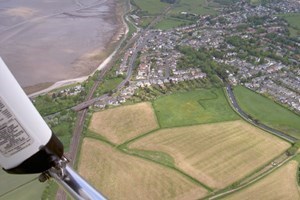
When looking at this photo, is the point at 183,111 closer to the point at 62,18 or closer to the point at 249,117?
the point at 249,117

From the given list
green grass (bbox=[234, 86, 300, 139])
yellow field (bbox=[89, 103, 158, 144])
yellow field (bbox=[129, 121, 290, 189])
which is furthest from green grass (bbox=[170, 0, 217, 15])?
yellow field (bbox=[129, 121, 290, 189])

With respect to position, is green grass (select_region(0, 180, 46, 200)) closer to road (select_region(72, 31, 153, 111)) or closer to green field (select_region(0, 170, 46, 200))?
green field (select_region(0, 170, 46, 200))

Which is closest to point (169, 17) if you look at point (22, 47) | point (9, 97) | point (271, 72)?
point (271, 72)

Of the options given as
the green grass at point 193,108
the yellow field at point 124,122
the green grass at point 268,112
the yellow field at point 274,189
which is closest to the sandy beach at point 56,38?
the yellow field at point 124,122

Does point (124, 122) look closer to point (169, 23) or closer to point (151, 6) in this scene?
point (169, 23)

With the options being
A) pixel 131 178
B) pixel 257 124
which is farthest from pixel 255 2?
pixel 131 178
